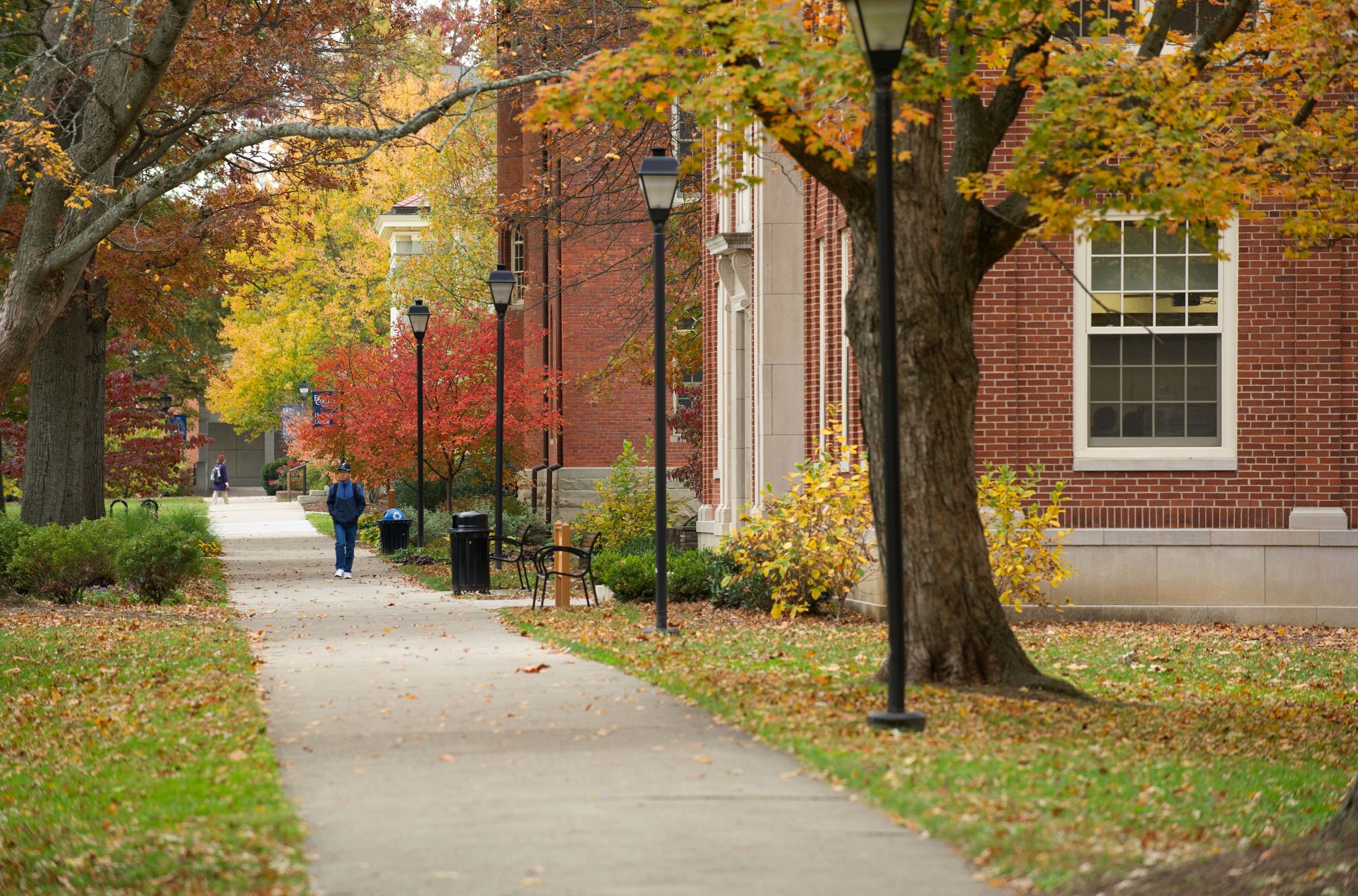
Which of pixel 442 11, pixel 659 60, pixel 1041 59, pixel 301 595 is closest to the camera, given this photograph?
pixel 659 60

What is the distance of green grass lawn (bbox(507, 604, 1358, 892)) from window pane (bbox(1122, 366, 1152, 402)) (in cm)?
255

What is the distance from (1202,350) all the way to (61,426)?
52.4ft

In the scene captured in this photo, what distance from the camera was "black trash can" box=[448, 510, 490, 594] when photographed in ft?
62.4

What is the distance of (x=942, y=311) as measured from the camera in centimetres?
984

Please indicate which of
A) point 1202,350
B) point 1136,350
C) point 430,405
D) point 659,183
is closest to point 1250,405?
point 1202,350

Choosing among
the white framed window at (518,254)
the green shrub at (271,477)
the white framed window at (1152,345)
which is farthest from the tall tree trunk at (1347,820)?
the green shrub at (271,477)

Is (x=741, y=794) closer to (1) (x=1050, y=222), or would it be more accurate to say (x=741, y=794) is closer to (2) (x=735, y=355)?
(1) (x=1050, y=222)

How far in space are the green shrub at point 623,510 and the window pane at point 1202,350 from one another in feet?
30.8

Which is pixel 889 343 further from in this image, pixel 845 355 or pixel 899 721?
pixel 845 355

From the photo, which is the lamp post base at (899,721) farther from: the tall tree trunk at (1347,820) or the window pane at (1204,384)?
the window pane at (1204,384)

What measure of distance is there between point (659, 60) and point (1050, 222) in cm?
266

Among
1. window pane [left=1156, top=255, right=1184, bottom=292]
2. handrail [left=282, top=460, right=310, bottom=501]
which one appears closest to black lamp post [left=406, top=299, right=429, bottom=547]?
window pane [left=1156, top=255, right=1184, bottom=292]

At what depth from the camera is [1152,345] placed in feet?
52.0

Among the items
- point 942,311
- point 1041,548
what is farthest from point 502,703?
point 1041,548
